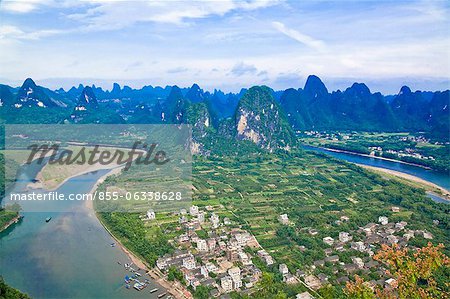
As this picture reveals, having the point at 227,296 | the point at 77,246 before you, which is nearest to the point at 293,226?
the point at 227,296

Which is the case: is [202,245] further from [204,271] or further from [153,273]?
[153,273]

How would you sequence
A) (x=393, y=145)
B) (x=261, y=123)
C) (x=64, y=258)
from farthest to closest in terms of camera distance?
(x=393, y=145) < (x=261, y=123) < (x=64, y=258)

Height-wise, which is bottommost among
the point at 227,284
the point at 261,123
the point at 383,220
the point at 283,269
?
the point at 227,284

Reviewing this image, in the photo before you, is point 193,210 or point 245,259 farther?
point 193,210

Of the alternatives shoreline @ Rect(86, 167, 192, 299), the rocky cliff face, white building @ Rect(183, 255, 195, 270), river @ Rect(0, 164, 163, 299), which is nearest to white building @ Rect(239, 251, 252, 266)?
white building @ Rect(183, 255, 195, 270)

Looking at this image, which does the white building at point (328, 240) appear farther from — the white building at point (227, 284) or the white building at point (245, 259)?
the white building at point (227, 284)

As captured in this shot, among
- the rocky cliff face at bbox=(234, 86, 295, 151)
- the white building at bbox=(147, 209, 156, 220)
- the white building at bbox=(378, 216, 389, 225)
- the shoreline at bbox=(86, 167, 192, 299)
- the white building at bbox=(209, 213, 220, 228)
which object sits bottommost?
the shoreline at bbox=(86, 167, 192, 299)

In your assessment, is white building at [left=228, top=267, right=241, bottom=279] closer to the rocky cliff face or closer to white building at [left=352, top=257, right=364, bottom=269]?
Answer: white building at [left=352, top=257, right=364, bottom=269]

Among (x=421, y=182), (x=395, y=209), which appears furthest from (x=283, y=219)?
(x=421, y=182)
